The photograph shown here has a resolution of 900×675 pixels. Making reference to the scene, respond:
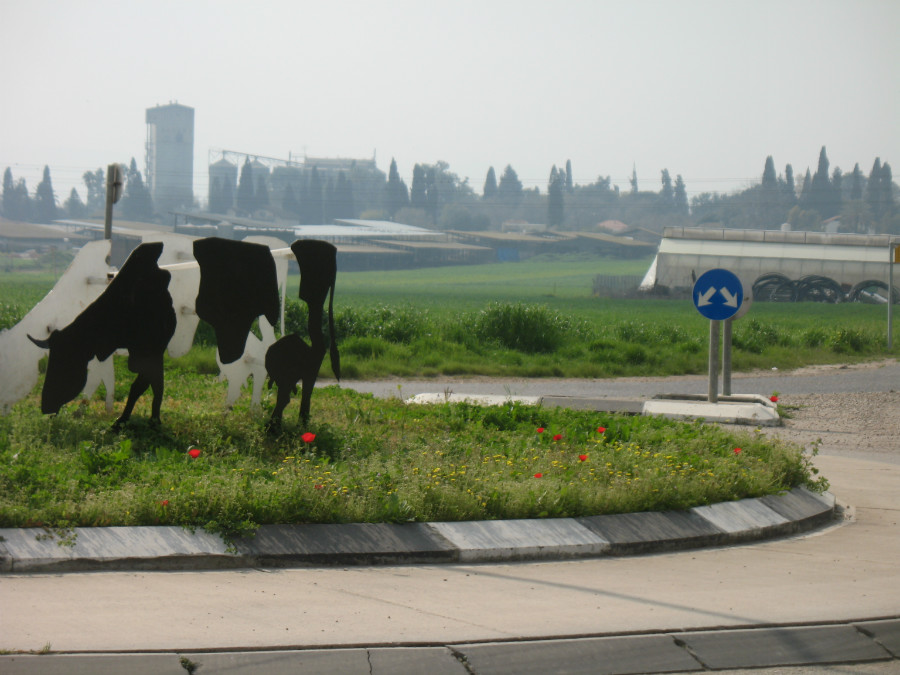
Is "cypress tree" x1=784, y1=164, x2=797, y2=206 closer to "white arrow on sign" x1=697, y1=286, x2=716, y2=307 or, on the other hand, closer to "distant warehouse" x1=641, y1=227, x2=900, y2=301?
"distant warehouse" x1=641, y1=227, x2=900, y2=301

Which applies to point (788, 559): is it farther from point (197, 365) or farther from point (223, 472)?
point (197, 365)

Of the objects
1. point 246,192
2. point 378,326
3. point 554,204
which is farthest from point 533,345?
point 554,204

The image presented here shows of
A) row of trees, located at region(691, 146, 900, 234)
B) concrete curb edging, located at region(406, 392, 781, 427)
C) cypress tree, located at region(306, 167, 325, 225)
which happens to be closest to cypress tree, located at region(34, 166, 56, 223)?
cypress tree, located at region(306, 167, 325, 225)

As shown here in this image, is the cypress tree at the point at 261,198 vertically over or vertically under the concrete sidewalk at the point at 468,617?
over

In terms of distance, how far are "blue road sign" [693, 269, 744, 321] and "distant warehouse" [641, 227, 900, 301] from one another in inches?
1793

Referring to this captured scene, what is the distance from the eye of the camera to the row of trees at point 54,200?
414 ft

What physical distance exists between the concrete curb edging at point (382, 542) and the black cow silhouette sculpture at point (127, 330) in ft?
8.86

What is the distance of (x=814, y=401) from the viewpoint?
14883mm

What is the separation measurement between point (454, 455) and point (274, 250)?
260 cm

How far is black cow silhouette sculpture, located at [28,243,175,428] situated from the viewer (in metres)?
7.80

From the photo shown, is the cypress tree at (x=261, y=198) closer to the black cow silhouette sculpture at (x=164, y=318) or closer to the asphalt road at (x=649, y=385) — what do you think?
the asphalt road at (x=649, y=385)

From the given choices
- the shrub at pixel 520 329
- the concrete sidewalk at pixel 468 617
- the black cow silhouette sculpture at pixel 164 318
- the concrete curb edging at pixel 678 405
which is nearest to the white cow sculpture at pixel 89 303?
the black cow silhouette sculpture at pixel 164 318

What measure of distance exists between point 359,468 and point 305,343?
6.46 feet

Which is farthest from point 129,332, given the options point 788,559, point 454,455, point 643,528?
point 788,559
